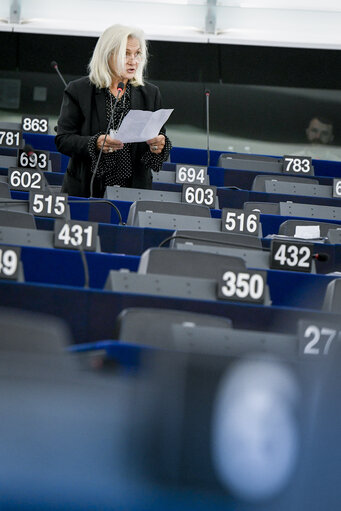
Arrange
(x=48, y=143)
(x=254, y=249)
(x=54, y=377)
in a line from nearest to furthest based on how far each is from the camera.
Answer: (x=54, y=377) → (x=254, y=249) → (x=48, y=143)

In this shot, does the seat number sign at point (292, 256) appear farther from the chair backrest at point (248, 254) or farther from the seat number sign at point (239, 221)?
the seat number sign at point (239, 221)

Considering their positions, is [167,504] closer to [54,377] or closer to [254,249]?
[54,377]

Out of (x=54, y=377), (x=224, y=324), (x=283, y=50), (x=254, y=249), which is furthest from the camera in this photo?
(x=283, y=50)

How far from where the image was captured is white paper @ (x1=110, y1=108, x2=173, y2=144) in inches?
202

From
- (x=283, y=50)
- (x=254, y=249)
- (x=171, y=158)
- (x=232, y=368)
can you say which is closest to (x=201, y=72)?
(x=283, y=50)

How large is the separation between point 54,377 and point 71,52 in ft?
36.8

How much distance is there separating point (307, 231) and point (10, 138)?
370cm

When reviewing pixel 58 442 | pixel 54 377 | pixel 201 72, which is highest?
pixel 201 72

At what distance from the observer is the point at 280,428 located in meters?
1.86

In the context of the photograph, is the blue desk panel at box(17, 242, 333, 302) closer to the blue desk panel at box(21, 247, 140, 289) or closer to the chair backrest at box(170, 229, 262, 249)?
the blue desk panel at box(21, 247, 140, 289)

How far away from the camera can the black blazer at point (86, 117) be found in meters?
5.64

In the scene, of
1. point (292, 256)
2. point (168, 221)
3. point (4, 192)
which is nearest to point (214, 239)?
point (292, 256)

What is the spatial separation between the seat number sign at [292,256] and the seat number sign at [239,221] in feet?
2.93

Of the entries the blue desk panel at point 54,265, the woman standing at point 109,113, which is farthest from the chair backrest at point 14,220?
the woman standing at point 109,113
